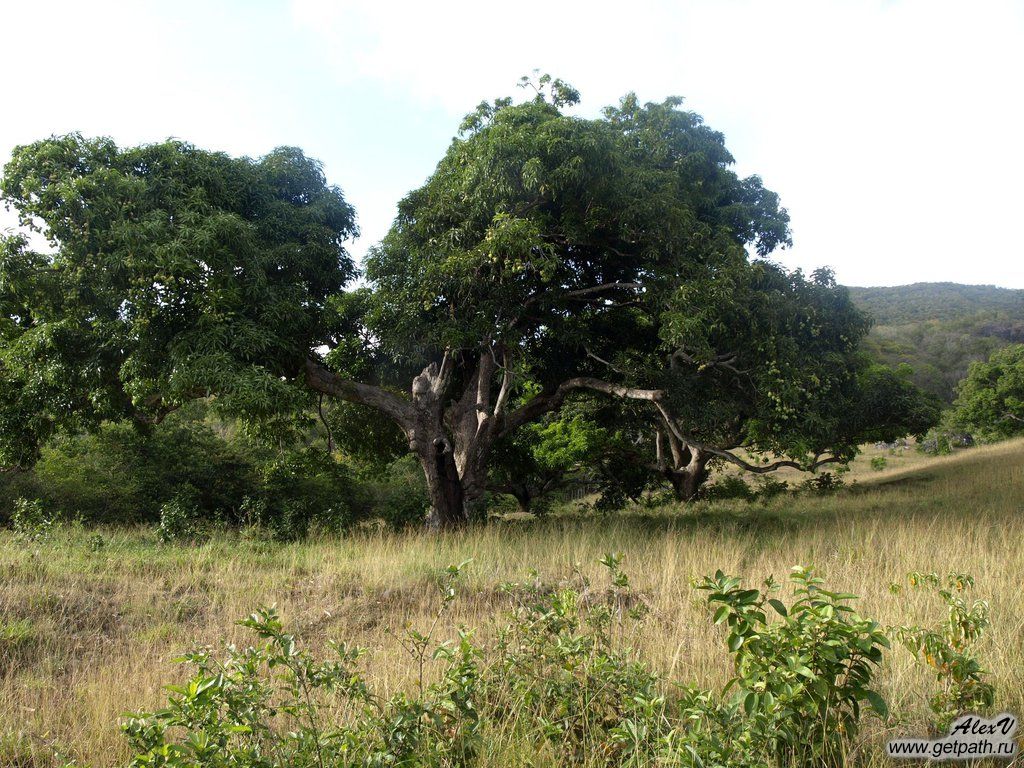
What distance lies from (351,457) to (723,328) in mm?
10862

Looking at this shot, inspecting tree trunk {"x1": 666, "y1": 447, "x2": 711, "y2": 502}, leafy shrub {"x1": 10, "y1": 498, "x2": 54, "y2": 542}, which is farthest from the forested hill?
leafy shrub {"x1": 10, "y1": 498, "x2": 54, "y2": 542}

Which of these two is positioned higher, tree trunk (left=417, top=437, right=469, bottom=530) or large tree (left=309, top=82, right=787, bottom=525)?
large tree (left=309, top=82, right=787, bottom=525)

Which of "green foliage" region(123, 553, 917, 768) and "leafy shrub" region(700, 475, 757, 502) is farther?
"leafy shrub" region(700, 475, 757, 502)

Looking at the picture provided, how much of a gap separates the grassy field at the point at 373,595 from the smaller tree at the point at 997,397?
25873 millimetres

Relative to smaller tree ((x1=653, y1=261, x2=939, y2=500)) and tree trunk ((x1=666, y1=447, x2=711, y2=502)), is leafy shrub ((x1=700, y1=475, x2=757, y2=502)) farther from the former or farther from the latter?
smaller tree ((x1=653, y1=261, x2=939, y2=500))

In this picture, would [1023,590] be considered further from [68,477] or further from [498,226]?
[68,477]

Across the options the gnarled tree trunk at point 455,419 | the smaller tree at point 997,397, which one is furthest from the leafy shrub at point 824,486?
the smaller tree at point 997,397

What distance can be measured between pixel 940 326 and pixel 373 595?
271 ft

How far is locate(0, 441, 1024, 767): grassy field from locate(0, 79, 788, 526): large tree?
2.40 meters

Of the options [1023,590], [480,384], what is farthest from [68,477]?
[1023,590]

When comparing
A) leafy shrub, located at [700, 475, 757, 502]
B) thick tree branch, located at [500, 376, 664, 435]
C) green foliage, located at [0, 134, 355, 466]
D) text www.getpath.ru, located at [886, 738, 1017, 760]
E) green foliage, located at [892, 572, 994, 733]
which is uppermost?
green foliage, located at [0, 134, 355, 466]

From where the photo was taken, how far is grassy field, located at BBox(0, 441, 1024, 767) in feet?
12.2

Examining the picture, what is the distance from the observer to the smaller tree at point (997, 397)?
31.1 m

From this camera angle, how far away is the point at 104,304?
9.44 metres
